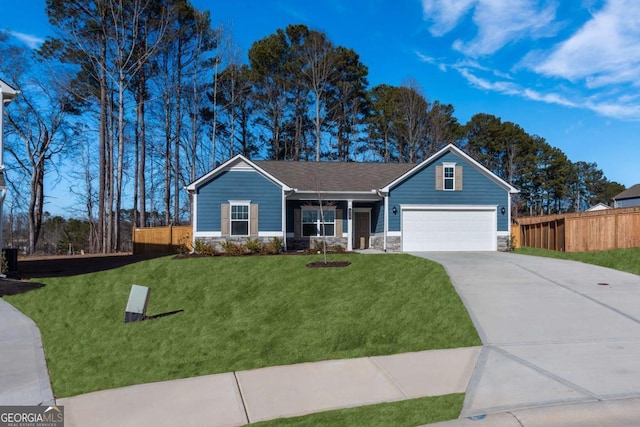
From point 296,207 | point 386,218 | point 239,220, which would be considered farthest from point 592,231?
point 239,220

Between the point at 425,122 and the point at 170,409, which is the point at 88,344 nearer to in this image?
the point at 170,409

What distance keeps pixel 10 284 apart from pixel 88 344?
679 centimetres

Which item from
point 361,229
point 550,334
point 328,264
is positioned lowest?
point 550,334

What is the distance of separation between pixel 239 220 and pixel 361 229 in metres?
6.87

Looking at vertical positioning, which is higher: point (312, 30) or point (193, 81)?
point (312, 30)

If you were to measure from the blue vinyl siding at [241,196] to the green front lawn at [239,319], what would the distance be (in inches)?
188

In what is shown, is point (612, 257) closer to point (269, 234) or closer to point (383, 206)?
point (383, 206)

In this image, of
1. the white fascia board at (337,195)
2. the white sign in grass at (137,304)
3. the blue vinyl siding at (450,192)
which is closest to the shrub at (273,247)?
the white fascia board at (337,195)

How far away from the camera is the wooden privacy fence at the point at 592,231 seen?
1683cm

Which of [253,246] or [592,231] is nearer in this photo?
[592,231]

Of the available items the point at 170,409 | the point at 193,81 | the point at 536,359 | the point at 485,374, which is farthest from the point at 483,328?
the point at 193,81

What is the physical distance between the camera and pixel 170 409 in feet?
17.4

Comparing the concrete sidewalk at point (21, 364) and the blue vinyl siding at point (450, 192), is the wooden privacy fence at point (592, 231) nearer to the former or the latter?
the blue vinyl siding at point (450, 192)

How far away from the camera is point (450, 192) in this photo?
21375 mm
